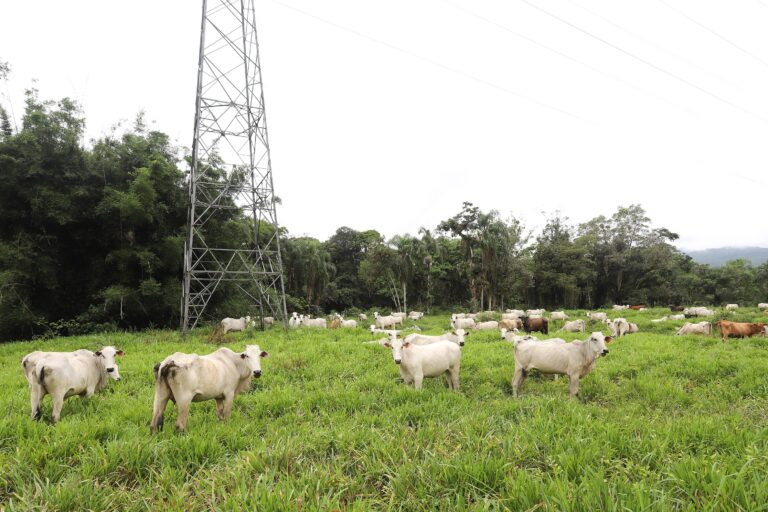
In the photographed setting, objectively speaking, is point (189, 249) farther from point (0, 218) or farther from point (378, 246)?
point (378, 246)

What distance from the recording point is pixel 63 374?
5.28m

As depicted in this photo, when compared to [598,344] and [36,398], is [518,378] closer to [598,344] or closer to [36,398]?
[598,344]

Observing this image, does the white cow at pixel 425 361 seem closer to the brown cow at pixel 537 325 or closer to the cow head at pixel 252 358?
the cow head at pixel 252 358

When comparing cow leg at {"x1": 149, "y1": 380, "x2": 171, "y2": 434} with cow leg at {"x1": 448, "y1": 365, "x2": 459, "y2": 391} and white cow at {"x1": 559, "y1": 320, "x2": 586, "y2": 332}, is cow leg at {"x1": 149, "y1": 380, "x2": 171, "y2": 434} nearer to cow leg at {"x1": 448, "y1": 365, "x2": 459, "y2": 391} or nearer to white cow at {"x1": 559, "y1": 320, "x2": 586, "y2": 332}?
cow leg at {"x1": 448, "y1": 365, "x2": 459, "y2": 391}

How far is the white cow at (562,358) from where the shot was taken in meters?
6.81

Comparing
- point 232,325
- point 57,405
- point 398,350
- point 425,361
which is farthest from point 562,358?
point 232,325

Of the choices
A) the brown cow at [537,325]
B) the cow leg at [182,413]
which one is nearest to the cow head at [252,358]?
the cow leg at [182,413]

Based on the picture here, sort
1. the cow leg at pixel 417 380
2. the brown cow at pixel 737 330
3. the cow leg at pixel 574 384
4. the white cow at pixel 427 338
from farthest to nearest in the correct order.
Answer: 1. the brown cow at pixel 737 330
2. the white cow at pixel 427 338
3. the cow leg at pixel 574 384
4. the cow leg at pixel 417 380

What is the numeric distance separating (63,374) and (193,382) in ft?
7.40

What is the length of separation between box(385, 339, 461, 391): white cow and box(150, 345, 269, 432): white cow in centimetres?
260

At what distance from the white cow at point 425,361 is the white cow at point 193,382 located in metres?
2.60

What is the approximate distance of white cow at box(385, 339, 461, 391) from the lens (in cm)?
673

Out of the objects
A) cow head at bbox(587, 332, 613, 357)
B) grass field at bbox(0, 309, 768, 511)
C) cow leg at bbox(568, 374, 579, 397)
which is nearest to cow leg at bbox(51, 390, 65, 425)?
grass field at bbox(0, 309, 768, 511)

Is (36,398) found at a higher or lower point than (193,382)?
lower
